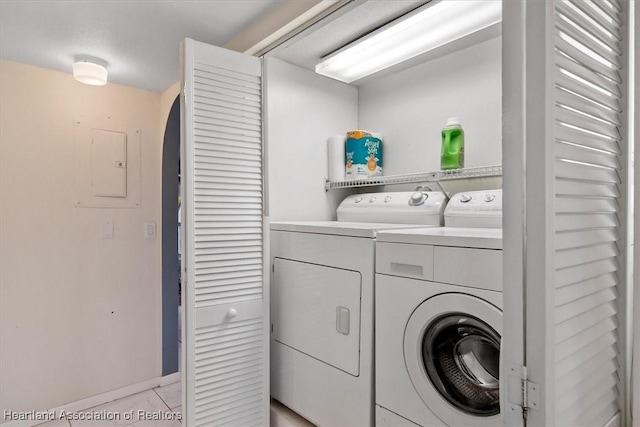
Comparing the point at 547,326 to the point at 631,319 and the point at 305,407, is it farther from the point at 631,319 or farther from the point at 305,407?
the point at 305,407

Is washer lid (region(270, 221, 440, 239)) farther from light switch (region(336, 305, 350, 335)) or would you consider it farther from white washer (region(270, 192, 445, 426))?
light switch (region(336, 305, 350, 335))

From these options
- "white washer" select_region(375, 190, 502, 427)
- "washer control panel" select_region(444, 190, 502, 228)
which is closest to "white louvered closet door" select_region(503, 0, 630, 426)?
"white washer" select_region(375, 190, 502, 427)

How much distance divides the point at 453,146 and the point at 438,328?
101 centimetres

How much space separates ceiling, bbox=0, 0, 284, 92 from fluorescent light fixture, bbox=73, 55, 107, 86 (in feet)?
0.16

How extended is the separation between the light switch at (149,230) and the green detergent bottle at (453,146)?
2.27 m

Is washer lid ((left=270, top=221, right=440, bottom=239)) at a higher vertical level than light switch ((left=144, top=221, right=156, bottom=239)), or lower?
higher

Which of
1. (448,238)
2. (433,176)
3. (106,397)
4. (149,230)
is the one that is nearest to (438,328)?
(448,238)

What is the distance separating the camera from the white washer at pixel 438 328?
1194 mm

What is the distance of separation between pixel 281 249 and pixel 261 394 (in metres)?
0.79

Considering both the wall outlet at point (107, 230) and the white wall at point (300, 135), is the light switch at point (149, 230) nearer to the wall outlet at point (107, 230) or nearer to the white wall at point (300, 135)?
the wall outlet at point (107, 230)

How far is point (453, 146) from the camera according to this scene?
192 centimetres

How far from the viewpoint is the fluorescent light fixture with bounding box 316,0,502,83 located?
1.65 meters

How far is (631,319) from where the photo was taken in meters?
0.99

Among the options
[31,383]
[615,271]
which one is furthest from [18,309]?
[615,271]
